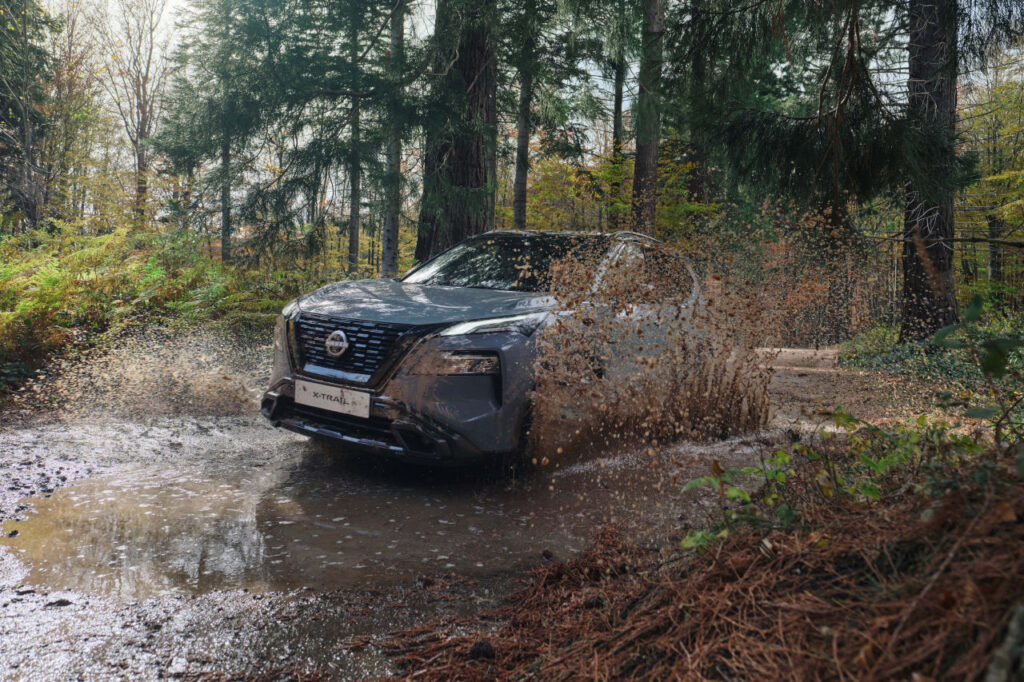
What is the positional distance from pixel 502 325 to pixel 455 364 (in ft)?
1.34

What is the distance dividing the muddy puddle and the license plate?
53 cm

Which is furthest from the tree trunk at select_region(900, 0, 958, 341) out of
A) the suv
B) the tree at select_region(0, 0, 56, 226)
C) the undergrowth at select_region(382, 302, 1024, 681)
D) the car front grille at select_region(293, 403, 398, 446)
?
the tree at select_region(0, 0, 56, 226)

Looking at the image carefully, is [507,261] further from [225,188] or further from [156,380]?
[225,188]

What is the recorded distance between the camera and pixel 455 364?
4.06 meters

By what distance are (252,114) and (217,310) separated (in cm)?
286

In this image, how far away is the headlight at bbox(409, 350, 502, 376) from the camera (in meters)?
4.06

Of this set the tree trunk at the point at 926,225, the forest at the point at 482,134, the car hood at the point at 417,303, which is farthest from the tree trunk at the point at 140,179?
the tree trunk at the point at 926,225

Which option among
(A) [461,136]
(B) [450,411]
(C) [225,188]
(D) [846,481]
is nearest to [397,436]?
(B) [450,411]

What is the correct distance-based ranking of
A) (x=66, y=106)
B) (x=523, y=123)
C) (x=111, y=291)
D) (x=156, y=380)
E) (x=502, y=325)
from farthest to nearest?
(x=66, y=106), (x=523, y=123), (x=111, y=291), (x=156, y=380), (x=502, y=325)

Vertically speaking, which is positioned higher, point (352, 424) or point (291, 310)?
point (291, 310)

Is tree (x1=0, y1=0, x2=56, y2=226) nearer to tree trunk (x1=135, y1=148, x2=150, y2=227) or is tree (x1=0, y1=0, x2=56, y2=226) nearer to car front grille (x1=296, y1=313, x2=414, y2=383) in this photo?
tree trunk (x1=135, y1=148, x2=150, y2=227)

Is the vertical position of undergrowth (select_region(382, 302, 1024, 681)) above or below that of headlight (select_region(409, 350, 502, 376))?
below

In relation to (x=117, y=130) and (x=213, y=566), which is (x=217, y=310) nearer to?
(x=213, y=566)

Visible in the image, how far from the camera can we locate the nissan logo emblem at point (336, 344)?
4.33 m
